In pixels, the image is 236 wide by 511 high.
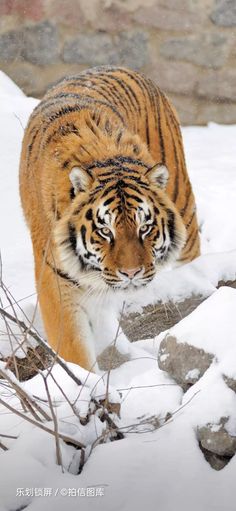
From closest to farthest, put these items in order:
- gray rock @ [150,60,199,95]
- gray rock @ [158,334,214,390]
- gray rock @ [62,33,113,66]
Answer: gray rock @ [158,334,214,390] < gray rock @ [62,33,113,66] < gray rock @ [150,60,199,95]

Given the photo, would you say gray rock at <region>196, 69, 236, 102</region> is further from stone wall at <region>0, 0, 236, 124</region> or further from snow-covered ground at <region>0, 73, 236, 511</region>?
snow-covered ground at <region>0, 73, 236, 511</region>

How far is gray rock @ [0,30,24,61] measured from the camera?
22.3 feet

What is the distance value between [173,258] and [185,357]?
1063 mm

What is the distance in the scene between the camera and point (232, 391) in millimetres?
2303

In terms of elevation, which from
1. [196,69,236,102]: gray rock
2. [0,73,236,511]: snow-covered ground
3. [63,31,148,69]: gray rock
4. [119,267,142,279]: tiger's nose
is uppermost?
[0,73,236,511]: snow-covered ground

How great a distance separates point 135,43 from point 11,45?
92cm

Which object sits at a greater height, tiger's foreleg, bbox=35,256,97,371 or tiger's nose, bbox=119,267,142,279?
tiger's nose, bbox=119,267,142,279

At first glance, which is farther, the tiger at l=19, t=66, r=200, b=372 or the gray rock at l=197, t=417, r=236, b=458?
the tiger at l=19, t=66, r=200, b=372

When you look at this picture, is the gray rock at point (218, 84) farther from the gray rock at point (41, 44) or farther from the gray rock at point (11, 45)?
the gray rock at point (11, 45)

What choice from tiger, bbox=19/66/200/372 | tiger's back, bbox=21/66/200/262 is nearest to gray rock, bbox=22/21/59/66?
Answer: tiger's back, bbox=21/66/200/262

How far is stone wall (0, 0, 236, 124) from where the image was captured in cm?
684

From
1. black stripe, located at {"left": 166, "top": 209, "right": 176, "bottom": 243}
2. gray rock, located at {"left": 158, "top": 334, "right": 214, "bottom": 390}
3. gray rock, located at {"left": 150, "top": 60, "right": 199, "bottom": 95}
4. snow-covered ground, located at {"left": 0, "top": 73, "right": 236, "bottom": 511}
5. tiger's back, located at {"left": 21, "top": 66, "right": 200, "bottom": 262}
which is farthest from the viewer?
gray rock, located at {"left": 150, "top": 60, "right": 199, "bottom": 95}

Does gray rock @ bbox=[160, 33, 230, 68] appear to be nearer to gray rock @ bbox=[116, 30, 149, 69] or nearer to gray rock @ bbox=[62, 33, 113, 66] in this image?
gray rock @ bbox=[116, 30, 149, 69]

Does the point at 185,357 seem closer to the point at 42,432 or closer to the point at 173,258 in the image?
the point at 42,432
